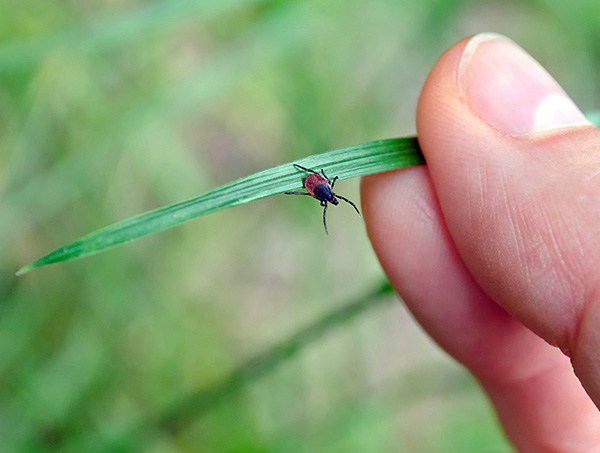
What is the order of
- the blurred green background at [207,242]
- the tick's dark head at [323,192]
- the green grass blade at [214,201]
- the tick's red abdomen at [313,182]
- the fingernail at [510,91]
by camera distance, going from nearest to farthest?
the green grass blade at [214,201] → the fingernail at [510,91] → the tick's red abdomen at [313,182] → the tick's dark head at [323,192] → the blurred green background at [207,242]

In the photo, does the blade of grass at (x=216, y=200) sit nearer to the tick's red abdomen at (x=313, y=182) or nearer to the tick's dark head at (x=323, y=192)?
the tick's red abdomen at (x=313, y=182)

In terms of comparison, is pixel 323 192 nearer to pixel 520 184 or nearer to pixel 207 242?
pixel 520 184

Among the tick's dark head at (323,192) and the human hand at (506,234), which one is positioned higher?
the tick's dark head at (323,192)

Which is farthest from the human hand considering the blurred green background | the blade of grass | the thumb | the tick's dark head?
the blurred green background

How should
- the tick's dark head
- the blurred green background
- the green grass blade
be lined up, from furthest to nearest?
the blurred green background → the tick's dark head → the green grass blade

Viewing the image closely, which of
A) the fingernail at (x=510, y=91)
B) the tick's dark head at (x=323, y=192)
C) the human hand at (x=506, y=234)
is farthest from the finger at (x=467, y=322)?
the fingernail at (x=510, y=91)

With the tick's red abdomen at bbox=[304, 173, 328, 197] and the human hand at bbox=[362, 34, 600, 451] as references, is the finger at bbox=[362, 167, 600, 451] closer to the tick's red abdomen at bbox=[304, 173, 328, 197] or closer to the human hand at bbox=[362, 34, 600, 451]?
the human hand at bbox=[362, 34, 600, 451]

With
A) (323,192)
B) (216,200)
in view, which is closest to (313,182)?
(323,192)
